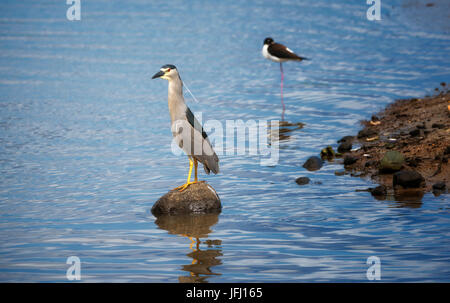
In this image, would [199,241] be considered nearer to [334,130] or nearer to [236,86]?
[334,130]

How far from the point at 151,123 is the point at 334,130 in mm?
4509

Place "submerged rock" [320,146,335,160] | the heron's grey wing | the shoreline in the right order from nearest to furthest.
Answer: the heron's grey wing, the shoreline, "submerged rock" [320,146,335,160]

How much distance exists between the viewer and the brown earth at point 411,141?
1107 centimetres

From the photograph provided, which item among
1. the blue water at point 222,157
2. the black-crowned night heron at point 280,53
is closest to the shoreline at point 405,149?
the blue water at point 222,157

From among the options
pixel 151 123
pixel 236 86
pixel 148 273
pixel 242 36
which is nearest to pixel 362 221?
pixel 148 273

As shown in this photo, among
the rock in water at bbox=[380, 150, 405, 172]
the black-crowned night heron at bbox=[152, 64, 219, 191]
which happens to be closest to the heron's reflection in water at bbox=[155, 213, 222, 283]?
the black-crowned night heron at bbox=[152, 64, 219, 191]

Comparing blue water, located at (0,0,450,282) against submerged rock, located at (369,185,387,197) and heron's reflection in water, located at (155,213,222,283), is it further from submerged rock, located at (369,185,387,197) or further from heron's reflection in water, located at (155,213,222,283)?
submerged rock, located at (369,185,387,197)

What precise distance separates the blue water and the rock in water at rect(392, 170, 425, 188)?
1.78 feet

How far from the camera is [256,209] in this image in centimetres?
998

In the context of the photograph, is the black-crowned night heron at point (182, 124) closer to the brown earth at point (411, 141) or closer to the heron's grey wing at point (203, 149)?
the heron's grey wing at point (203, 149)

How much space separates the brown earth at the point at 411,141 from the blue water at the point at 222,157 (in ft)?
1.71

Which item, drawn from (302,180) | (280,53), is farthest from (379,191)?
(280,53)

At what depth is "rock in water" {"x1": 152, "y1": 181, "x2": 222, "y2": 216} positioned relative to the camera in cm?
980

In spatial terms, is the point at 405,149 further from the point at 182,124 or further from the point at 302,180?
the point at 182,124
